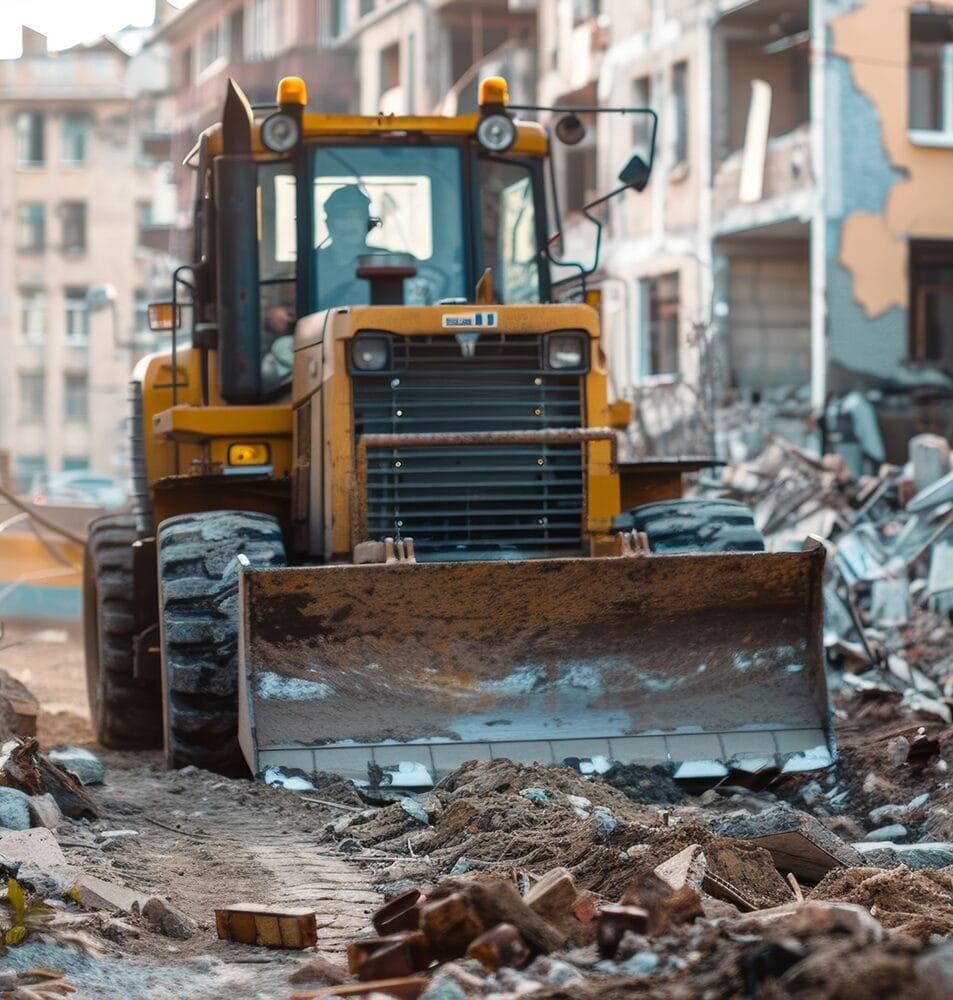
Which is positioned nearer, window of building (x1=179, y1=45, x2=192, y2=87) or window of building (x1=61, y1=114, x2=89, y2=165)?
window of building (x1=179, y1=45, x2=192, y2=87)

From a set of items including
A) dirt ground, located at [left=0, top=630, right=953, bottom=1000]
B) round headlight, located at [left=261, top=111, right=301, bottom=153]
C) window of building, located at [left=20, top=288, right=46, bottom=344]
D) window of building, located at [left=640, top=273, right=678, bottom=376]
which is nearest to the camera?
dirt ground, located at [left=0, top=630, right=953, bottom=1000]

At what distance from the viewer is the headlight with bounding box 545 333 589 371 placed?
9250 mm

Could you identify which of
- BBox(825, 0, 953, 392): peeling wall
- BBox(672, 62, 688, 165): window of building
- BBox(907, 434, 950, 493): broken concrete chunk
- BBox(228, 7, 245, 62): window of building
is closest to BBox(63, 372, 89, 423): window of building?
BBox(228, 7, 245, 62): window of building

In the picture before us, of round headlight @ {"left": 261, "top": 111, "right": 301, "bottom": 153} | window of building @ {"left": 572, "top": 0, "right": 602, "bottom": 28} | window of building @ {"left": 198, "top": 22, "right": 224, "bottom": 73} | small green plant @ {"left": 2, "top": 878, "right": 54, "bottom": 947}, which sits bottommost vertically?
small green plant @ {"left": 2, "top": 878, "right": 54, "bottom": 947}

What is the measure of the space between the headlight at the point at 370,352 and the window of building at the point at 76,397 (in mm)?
57432

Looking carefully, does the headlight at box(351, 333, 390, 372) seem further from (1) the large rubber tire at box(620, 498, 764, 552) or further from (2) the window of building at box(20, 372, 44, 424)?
(2) the window of building at box(20, 372, 44, 424)

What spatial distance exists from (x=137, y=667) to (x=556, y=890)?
5.17 metres

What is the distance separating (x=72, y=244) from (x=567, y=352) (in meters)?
59.3

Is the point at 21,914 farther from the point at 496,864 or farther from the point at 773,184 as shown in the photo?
the point at 773,184

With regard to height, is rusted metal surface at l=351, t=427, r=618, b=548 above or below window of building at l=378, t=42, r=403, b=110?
below

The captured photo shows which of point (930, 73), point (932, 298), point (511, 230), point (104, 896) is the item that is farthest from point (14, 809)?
point (930, 73)

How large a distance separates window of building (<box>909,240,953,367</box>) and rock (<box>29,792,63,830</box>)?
2071 cm

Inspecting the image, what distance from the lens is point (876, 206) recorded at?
26328 mm

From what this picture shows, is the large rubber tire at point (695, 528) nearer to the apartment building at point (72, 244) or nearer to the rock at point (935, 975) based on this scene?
the rock at point (935, 975)
